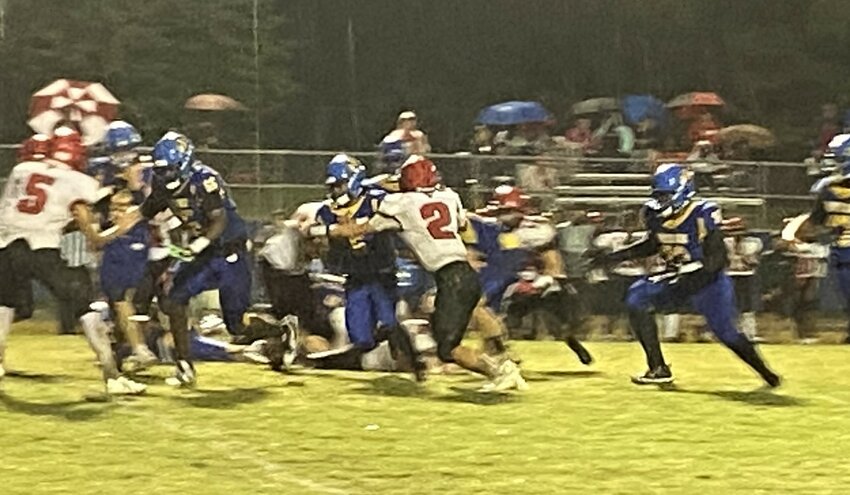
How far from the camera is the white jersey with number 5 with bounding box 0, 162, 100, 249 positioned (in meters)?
8.49

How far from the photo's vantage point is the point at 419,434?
7.64 meters

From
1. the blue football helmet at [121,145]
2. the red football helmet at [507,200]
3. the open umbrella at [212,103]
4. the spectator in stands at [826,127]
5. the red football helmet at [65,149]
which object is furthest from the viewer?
the spectator in stands at [826,127]

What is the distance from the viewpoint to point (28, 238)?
28.0 feet

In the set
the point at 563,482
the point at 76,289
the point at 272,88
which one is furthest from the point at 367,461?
the point at 272,88

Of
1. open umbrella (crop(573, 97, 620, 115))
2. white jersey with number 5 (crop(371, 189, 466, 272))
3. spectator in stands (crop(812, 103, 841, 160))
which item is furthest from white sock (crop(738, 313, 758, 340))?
white jersey with number 5 (crop(371, 189, 466, 272))

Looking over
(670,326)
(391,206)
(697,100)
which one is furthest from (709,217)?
(697,100)

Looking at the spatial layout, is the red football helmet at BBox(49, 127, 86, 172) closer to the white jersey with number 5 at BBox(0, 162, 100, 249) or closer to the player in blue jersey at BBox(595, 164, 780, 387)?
the white jersey with number 5 at BBox(0, 162, 100, 249)

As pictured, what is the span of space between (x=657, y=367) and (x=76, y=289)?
3888 mm

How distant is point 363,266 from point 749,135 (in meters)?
5.90

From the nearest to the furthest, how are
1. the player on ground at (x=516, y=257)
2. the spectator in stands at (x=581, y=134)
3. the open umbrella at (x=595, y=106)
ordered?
1. the player on ground at (x=516, y=257)
2. the spectator in stands at (x=581, y=134)
3. the open umbrella at (x=595, y=106)

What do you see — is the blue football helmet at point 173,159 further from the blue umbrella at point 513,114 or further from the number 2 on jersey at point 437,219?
the blue umbrella at point 513,114

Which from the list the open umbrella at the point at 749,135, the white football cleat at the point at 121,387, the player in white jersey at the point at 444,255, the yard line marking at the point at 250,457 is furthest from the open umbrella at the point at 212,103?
the yard line marking at the point at 250,457

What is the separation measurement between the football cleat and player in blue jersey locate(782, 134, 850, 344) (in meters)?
4.20

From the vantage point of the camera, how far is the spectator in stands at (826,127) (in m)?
13.6
